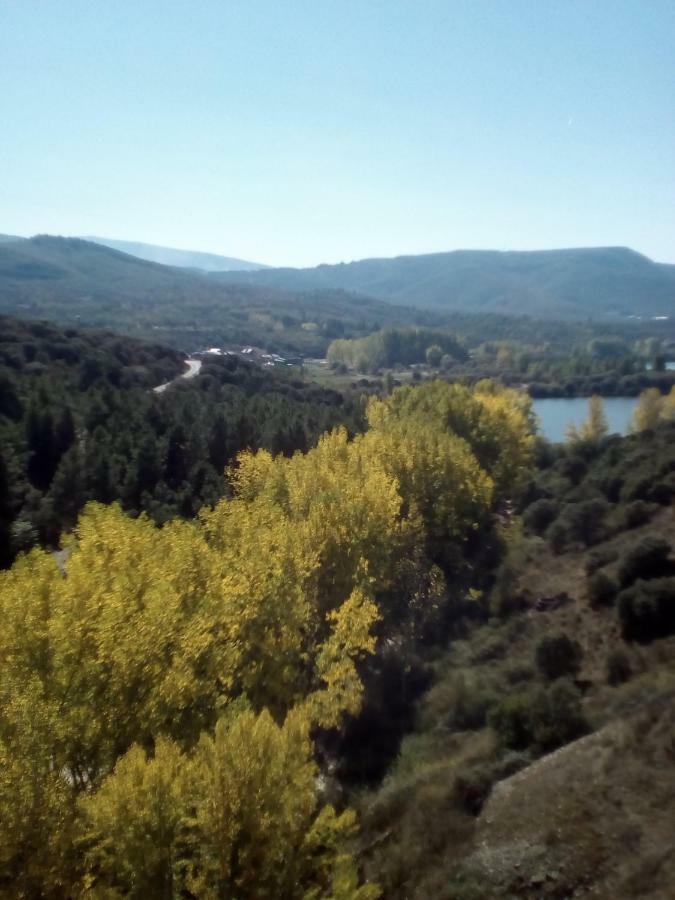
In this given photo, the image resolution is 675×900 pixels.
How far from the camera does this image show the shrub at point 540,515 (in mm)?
39906

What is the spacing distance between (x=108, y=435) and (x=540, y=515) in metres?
26.8

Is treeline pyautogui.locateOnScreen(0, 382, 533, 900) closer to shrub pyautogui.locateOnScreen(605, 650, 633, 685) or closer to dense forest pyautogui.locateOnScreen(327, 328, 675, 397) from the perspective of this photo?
shrub pyautogui.locateOnScreen(605, 650, 633, 685)

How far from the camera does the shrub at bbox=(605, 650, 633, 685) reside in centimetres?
2012

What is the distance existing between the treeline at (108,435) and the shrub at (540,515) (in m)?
14.3

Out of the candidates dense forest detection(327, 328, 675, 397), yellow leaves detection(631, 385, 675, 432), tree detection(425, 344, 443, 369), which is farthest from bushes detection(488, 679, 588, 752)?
tree detection(425, 344, 443, 369)

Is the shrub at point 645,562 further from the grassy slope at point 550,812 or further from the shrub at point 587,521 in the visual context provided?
the shrub at point 587,521

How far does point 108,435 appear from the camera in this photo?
44156mm

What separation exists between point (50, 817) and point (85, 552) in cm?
929

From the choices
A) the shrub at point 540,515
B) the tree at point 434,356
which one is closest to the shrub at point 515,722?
the shrub at point 540,515

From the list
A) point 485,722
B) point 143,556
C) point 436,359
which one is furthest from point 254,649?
point 436,359

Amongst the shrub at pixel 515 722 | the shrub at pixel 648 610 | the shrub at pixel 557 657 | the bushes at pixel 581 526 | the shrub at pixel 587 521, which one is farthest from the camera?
the bushes at pixel 581 526

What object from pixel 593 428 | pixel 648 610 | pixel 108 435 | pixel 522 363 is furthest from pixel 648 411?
pixel 522 363

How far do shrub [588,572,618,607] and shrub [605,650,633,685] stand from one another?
5528 millimetres

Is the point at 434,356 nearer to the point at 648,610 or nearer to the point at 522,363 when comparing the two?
the point at 522,363
